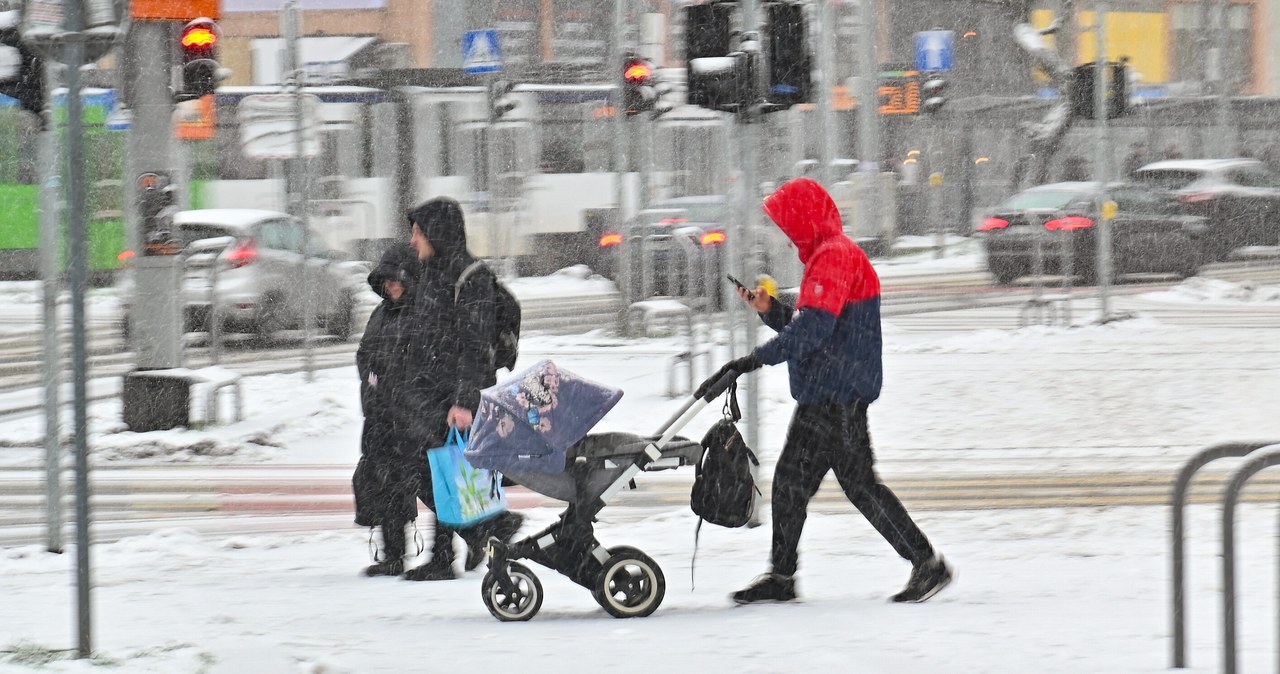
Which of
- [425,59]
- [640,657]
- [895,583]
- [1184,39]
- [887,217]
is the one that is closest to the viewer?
[640,657]

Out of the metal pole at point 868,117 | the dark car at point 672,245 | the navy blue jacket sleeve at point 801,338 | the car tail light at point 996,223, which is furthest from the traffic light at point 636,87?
the navy blue jacket sleeve at point 801,338

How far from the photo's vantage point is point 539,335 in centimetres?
1961

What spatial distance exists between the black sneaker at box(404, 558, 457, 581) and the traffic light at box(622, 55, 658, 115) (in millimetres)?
10550

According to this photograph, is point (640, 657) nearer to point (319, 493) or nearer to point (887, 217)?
point (319, 493)

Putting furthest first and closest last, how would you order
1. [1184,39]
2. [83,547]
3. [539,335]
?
[1184,39] → [539,335] → [83,547]

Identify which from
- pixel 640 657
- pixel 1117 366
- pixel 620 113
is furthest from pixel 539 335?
pixel 640 657

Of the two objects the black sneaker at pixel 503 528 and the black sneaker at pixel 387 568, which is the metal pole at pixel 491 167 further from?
the black sneaker at pixel 503 528

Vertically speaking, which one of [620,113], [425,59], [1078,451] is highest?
[425,59]

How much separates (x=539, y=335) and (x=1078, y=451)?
29.8ft

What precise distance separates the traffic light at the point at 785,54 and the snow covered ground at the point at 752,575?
213cm

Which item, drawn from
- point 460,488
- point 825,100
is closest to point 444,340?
point 460,488

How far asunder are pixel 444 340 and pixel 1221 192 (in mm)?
21213

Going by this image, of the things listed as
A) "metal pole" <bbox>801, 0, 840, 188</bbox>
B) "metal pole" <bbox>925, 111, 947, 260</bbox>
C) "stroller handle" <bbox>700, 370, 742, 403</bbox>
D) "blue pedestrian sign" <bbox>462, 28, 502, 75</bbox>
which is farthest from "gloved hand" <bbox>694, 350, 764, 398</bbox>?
"metal pole" <bbox>925, 111, 947, 260</bbox>

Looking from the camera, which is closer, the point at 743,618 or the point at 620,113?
the point at 743,618
